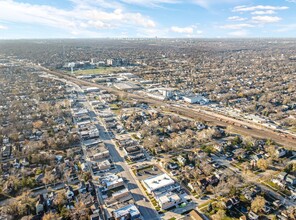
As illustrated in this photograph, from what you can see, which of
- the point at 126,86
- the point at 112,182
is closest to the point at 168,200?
the point at 112,182

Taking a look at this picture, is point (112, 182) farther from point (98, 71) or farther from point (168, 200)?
point (98, 71)

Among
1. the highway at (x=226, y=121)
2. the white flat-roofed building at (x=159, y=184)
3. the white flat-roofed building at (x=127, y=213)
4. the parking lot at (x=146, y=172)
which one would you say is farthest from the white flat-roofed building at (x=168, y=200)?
the highway at (x=226, y=121)

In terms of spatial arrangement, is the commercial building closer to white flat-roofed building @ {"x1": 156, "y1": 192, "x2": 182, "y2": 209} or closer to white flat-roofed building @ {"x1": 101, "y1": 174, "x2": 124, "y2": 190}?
white flat-roofed building @ {"x1": 101, "y1": 174, "x2": 124, "y2": 190}

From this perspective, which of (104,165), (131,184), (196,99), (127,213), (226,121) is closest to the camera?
(127,213)

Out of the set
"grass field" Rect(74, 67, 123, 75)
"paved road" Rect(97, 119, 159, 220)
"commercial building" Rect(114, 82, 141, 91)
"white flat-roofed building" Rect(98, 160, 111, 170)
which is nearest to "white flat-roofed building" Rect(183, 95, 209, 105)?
"commercial building" Rect(114, 82, 141, 91)

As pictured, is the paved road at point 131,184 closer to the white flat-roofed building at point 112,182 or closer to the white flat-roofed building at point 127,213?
the white flat-roofed building at point 127,213

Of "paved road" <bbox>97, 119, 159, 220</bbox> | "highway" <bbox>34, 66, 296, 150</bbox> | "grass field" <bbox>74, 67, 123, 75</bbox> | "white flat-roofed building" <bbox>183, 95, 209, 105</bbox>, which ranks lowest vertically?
"paved road" <bbox>97, 119, 159, 220</bbox>

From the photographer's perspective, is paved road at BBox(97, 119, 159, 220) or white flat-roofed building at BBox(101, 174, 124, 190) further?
white flat-roofed building at BBox(101, 174, 124, 190)
